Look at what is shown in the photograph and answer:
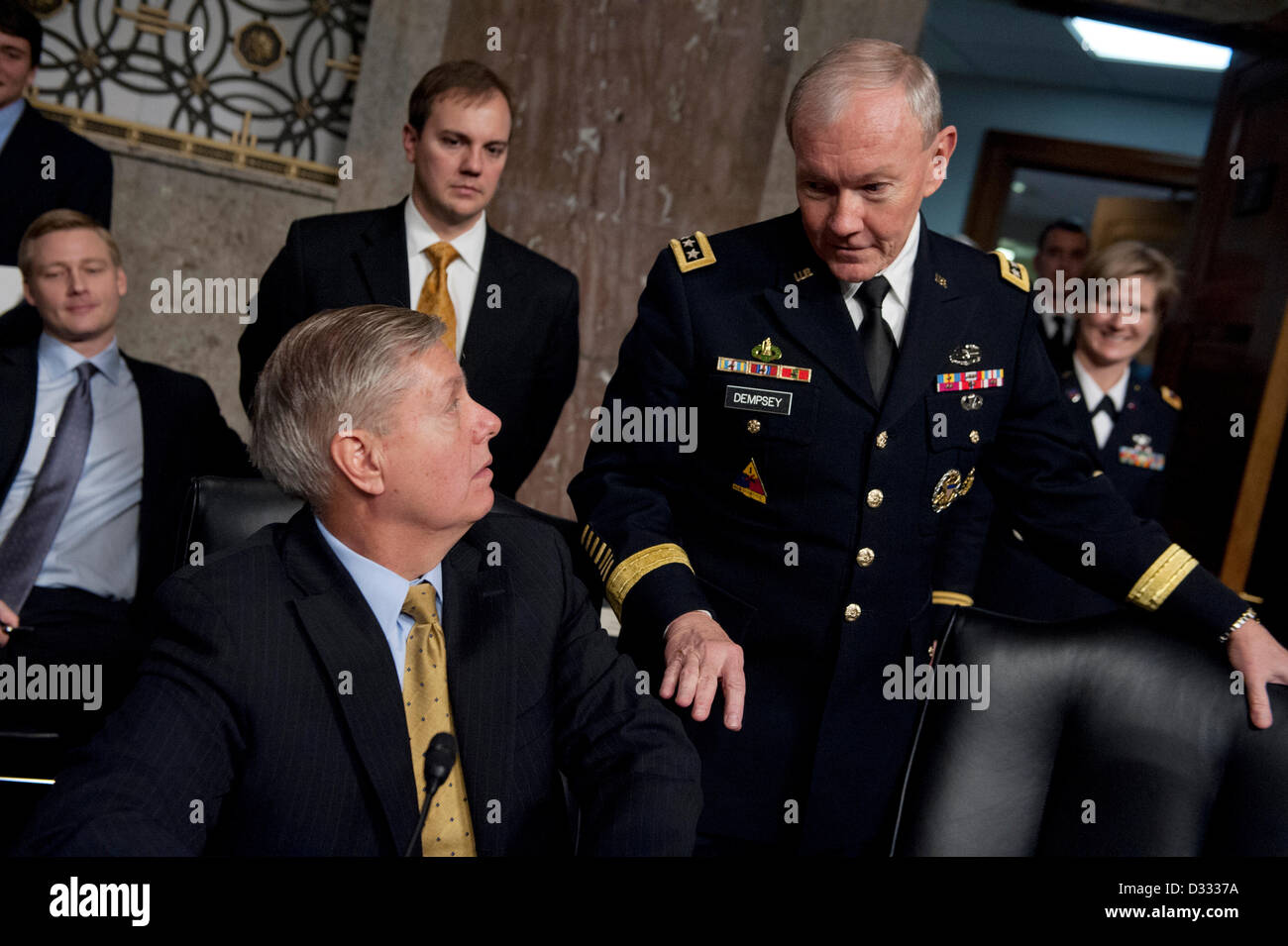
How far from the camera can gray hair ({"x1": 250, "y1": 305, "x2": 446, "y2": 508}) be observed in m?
1.43

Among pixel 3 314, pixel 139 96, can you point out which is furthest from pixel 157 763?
pixel 139 96

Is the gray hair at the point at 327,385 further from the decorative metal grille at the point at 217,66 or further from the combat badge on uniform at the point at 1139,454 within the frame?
the decorative metal grille at the point at 217,66

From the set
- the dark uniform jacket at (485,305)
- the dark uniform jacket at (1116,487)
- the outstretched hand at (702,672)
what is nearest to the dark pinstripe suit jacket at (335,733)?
the outstretched hand at (702,672)

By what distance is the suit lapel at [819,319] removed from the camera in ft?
5.34

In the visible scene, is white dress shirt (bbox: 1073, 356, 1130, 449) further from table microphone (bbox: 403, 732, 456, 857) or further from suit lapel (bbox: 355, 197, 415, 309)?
table microphone (bbox: 403, 732, 456, 857)

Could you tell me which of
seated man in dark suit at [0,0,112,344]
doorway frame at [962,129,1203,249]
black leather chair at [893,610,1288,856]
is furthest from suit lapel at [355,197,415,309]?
doorway frame at [962,129,1203,249]

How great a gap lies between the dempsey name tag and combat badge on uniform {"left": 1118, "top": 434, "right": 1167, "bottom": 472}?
153 centimetres

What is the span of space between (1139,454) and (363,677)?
2.15 metres

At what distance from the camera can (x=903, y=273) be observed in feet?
5.49

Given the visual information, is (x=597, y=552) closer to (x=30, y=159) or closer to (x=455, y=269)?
(x=455, y=269)

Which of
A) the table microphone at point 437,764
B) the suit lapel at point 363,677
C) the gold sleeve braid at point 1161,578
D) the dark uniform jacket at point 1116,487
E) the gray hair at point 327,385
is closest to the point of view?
the table microphone at point 437,764

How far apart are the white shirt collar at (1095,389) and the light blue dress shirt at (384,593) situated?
1.93m

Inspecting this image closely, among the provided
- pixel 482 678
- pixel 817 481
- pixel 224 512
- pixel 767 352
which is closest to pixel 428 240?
pixel 224 512
